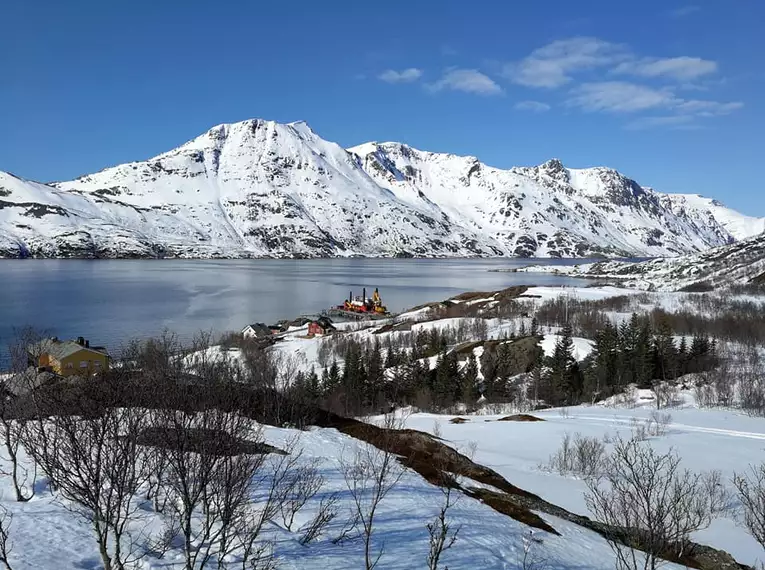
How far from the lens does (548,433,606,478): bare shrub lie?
17719 mm

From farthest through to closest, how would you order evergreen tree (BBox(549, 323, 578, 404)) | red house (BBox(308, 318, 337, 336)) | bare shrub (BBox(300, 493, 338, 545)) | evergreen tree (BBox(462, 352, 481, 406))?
1. red house (BBox(308, 318, 337, 336))
2. evergreen tree (BBox(462, 352, 481, 406))
3. evergreen tree (BBox(549, 323, 578, 404))
4. bare shrub (BBox(300, 493, 338, 545))

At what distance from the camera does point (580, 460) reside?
17891 millimetres

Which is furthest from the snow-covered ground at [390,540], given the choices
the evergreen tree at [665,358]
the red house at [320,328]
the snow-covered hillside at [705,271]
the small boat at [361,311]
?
the snow-covered hillside at [705,271]

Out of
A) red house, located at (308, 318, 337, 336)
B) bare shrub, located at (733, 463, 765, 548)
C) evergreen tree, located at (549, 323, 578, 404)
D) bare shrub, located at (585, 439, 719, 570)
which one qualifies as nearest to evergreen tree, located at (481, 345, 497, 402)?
evergreen tree, located at (549, 323, 578, 404)

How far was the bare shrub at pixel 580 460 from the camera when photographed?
58.1 feet

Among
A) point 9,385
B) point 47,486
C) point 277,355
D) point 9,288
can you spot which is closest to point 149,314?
point 277,355

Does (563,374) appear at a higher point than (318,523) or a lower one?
lower

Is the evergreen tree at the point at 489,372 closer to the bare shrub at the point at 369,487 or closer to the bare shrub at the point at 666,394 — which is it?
the bare shrub at the point at 666,394

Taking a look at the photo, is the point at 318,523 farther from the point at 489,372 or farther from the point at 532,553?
the point at 489,372

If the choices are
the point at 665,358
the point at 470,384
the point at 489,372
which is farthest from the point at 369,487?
the point at 665,358

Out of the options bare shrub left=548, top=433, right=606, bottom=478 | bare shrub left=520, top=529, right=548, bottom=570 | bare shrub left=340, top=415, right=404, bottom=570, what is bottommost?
bare shrub left=548, top=433, right=606, bottom=478

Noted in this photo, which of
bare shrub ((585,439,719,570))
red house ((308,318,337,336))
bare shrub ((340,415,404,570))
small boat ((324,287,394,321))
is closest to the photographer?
bare shrub ((585,439,719,570))

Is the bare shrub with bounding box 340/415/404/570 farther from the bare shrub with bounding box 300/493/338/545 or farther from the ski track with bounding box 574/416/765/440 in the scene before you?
the ski track with bounding box 574/416/765/440

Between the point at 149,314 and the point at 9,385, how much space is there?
209 feet
